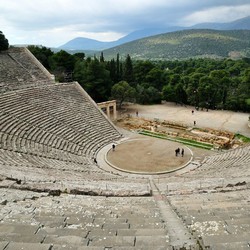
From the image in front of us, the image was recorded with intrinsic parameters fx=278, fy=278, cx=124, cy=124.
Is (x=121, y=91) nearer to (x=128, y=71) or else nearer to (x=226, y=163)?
(x=128, y=71)

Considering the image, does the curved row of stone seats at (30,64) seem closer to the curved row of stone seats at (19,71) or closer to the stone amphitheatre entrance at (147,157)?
the curved row of stone seats at (19,71)

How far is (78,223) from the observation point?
19.6 ft

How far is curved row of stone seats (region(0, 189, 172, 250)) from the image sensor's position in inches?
186

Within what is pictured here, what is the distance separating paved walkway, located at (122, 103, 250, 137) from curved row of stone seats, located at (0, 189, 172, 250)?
26.6m

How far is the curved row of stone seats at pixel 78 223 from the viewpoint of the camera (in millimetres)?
4730

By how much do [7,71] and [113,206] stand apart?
1178 inches

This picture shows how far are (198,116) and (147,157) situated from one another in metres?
20.3

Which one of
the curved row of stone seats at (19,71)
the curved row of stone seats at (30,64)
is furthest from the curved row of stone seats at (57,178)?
the curved row of stone seats at (30,64)

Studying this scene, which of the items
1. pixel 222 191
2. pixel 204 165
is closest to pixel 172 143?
pixel 204 165

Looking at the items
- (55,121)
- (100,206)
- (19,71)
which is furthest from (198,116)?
(100,206)

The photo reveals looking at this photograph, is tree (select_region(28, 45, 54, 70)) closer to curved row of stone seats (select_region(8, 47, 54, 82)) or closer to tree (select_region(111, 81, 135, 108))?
curved row of stone seats (select_region(8, 47, 54, 82))

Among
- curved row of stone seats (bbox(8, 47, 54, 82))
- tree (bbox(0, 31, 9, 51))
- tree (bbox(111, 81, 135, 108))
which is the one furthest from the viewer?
tree (bbox(111, 81, 135, 108))

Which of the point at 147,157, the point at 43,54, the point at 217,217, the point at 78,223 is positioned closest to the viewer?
the point at 78,223

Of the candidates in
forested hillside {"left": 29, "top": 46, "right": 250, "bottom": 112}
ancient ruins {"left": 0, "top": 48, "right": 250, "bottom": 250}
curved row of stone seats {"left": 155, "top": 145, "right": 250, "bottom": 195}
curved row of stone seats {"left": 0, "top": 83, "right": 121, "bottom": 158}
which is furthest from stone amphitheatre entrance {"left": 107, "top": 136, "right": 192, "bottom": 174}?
forested hillside {"left": 29, "top": 46, "right": 250, "bottom": 112}
